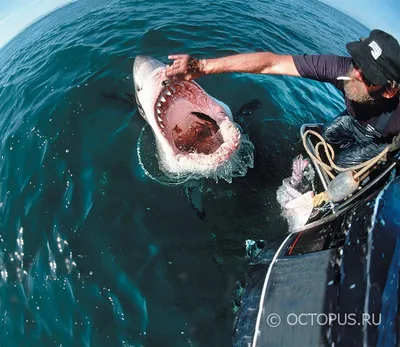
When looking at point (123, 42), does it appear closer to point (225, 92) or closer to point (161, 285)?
point (225, 92)

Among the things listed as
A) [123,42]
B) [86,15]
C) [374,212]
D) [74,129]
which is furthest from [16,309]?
[86,15]

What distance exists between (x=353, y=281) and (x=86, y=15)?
16.7 m

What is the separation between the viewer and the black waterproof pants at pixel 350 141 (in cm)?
465

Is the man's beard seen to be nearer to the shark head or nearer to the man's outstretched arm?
the man's outstretched arm

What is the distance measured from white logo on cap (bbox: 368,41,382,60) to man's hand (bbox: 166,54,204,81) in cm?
182

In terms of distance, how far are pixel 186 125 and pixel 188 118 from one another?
0.12 meters

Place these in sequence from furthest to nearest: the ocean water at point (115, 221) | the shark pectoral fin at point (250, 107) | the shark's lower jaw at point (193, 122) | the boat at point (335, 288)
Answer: the shark pectoral fin at point (250, 107) → the shark's lower jaw at point (193, 122) → the ocean water at point (115, 221) → the boat at point (335, 288)

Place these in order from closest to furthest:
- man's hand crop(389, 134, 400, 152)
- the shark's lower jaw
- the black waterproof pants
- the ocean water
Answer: man's hand crop(389, 134, 400, 152), the ocean water, the shark's lower jaw, the black waterproof pants

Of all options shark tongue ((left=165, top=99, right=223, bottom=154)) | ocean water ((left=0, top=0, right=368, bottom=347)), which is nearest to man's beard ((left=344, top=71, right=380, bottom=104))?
ocean water ((left=0, top=0, right=368, bottom=347))

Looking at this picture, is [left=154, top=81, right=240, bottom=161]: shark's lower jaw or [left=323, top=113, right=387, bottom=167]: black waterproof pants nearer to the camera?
[left=154, top=81, right=240, bottom=161]: shark's lower jaw

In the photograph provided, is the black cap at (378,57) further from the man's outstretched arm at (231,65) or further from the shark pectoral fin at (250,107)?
the shark pectoral fin at (250,107)

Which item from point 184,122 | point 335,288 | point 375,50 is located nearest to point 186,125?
point 184,122

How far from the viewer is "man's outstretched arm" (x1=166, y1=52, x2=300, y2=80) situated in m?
3.63

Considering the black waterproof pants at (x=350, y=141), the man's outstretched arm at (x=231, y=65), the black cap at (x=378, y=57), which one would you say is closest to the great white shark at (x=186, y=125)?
the man's outstretched arm at (x=231, y=65)
